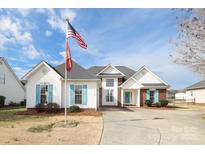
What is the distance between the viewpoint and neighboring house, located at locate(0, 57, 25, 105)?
3095 centimetres

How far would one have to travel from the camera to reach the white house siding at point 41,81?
21.2 metres

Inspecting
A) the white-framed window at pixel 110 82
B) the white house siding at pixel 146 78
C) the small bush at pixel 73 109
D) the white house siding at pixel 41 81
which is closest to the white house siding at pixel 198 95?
the white house siding at pixel 146 78

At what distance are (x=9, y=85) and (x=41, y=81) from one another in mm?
13166

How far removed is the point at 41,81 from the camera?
69.7 ft

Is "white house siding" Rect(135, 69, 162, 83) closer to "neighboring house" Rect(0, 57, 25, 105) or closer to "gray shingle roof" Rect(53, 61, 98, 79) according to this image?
"gray shingle roof" Rect(53, 61, 98, 79)

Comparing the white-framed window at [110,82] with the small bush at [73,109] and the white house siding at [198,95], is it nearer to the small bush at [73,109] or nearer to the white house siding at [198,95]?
the small bush at [73,109]

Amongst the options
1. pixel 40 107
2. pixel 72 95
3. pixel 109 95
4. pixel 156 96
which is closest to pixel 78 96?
pixel 72 95

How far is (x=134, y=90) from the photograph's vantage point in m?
32.2

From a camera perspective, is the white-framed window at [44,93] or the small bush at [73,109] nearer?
the small bush at [73,109]

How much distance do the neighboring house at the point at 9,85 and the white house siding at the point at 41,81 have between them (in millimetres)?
11359

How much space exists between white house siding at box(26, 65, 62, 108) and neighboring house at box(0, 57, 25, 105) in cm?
1136

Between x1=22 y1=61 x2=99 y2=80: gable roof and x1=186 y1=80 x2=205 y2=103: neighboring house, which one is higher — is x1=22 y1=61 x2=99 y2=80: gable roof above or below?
above

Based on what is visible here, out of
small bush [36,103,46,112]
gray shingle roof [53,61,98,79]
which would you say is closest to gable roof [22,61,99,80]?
gray shingle roof [53,61,98,79]
